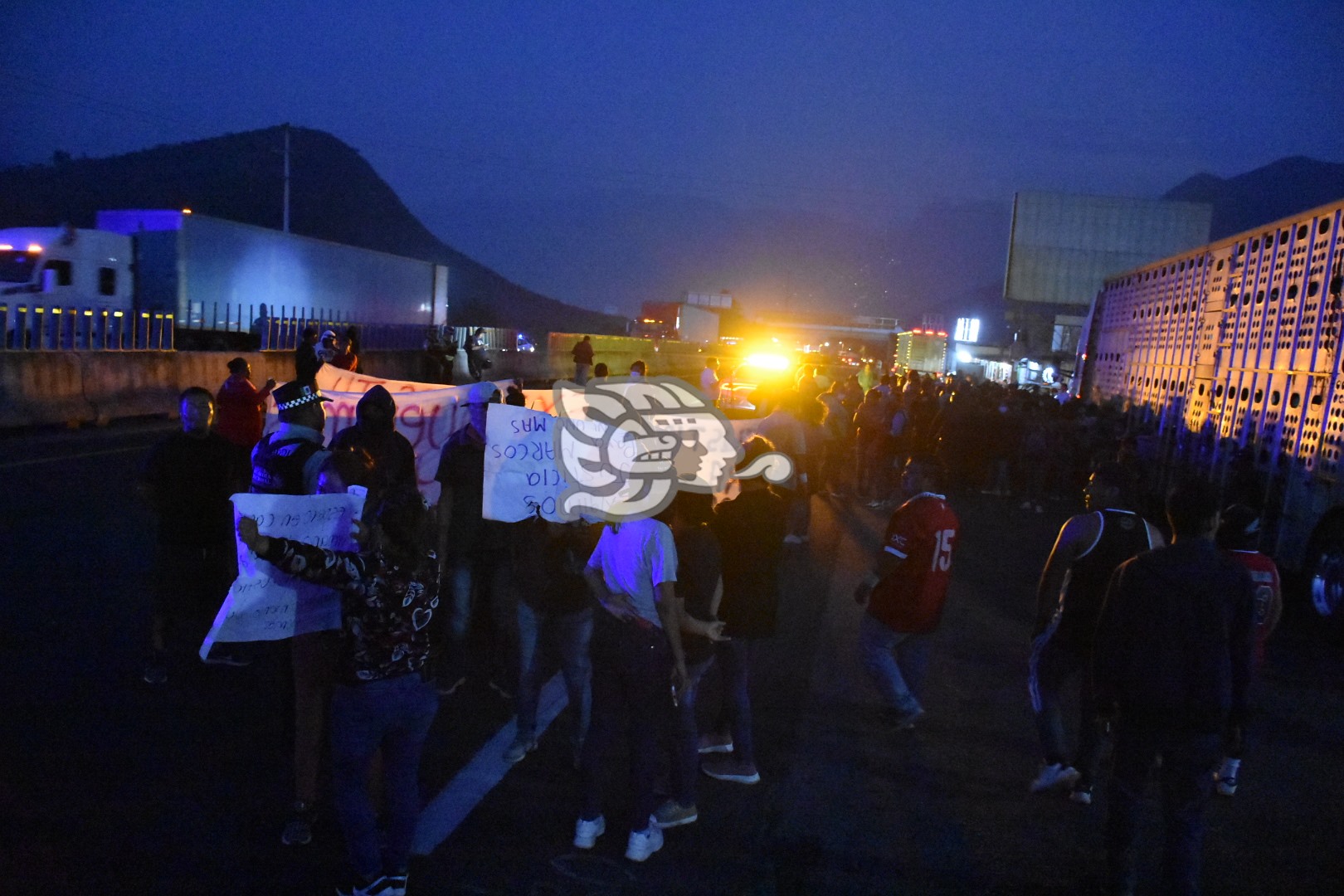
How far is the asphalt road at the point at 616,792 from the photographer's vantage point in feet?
13.5

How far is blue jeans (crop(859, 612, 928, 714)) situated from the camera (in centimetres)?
580

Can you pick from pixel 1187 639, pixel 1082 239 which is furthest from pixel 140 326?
pixel 1082 239

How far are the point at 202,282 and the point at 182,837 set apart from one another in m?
23.8

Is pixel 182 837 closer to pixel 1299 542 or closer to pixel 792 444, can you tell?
pixel 792 444

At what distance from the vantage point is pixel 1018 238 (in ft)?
136

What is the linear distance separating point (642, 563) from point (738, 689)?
1.28 meters

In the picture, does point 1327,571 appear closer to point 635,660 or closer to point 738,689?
point 738,689

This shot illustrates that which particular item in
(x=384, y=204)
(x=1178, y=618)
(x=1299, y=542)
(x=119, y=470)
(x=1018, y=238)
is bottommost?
(x=119, y=470)

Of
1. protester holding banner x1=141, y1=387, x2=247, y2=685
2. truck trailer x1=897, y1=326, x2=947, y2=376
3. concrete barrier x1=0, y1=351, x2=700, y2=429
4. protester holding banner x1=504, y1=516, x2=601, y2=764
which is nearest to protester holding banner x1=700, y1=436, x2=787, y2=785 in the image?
protester holding banner x1=504, y1=516, x2=601, y2=764

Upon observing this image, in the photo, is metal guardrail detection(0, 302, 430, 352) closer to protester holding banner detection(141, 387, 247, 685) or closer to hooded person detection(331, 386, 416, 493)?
protester holding banner detection(141, 387, 247, 685)

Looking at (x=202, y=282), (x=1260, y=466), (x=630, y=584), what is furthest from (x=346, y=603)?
(x=202, y=282)

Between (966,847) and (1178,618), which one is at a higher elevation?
(1178,618)

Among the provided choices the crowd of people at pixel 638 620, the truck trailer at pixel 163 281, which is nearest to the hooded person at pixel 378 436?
the crowd of people at pixel 638 620

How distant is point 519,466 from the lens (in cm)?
549
